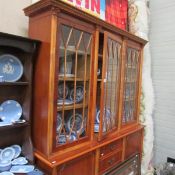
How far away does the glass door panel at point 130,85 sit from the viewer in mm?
2033

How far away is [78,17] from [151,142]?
1.78 meters

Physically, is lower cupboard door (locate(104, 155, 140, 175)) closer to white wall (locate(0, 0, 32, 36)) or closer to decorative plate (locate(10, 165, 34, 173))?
decorative plate (locate(10, 165, 34, 173))

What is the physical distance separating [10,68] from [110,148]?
111cm

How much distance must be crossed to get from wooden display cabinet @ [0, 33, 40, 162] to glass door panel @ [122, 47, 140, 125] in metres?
1.01

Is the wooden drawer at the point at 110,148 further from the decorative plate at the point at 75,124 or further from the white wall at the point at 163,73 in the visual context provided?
the white wall at the point at 163,73

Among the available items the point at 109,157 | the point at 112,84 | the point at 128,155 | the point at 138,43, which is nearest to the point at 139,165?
the point at 128,155

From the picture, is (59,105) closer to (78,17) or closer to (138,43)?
(78,17)

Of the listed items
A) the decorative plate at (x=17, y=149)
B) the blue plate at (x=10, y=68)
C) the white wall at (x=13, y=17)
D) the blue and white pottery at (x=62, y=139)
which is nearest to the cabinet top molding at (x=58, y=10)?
the white wall at (x=13, y=17)

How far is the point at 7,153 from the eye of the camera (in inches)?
52.7

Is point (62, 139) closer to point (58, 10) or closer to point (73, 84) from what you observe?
point (73, 84)

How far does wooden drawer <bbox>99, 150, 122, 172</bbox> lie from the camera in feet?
5.63

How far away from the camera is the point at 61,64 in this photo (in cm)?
134

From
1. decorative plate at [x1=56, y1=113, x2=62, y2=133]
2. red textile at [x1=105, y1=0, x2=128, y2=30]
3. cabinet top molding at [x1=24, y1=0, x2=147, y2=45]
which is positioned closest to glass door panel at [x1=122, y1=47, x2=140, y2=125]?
red textile at [x1=105, y1=0, x2=128, y2=30]

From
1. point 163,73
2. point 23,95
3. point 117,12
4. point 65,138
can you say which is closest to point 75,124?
point 65,138
